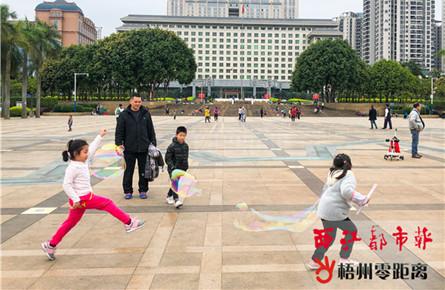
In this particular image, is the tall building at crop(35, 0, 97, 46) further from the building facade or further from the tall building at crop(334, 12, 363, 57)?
the tall building at crop(334, 12, 363, 57)

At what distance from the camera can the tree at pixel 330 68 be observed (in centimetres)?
6750

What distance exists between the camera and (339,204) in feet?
13.7

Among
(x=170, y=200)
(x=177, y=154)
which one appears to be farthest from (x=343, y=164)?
(x=170, y=200)

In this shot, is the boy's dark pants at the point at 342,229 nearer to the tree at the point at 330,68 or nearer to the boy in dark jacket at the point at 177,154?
the boy in dark jacket at the point at 177,154

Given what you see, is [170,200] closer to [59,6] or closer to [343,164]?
[343,164]

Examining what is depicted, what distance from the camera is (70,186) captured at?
4.62m

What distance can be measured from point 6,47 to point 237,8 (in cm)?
16231

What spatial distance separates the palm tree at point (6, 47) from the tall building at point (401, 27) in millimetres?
143434

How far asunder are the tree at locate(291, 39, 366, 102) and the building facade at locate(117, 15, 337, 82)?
70.5 m

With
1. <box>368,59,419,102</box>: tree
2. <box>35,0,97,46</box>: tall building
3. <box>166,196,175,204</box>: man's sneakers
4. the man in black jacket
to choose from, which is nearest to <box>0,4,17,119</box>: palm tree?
the man in black jacket

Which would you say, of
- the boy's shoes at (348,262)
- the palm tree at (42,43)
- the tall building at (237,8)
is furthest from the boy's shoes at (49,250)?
the tall building at (237,8)

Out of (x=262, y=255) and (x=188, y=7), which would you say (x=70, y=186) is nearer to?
(x=262, y=255)

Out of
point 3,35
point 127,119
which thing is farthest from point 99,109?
point 127,119

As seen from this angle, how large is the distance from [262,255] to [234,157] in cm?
874
